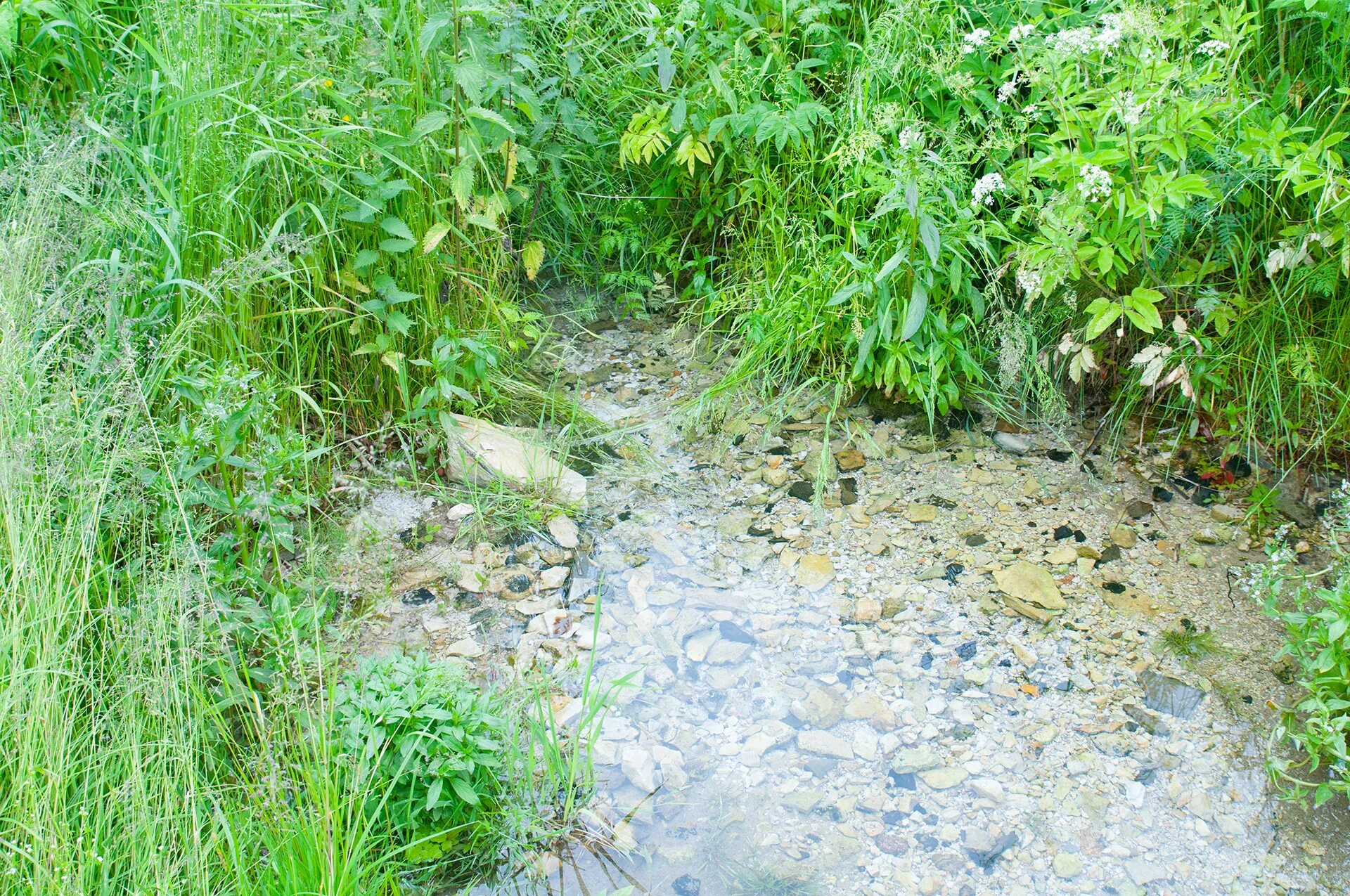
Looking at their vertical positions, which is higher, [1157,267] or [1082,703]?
[1157,267]

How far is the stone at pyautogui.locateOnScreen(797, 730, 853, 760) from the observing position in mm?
2088

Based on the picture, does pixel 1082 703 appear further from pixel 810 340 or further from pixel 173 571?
pixel 173 571

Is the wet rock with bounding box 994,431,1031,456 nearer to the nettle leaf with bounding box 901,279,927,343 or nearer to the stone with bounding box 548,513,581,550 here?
the nettle leaf with bounding box 901,279,927,343

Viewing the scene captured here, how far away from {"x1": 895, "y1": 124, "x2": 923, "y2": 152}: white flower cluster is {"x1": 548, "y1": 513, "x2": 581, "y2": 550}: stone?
Answer: 1345mm

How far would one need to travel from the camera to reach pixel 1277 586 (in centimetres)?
200

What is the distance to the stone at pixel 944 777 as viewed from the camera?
201cm

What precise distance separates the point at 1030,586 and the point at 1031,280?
0.77m

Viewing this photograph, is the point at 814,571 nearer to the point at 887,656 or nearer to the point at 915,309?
the point at 887,656

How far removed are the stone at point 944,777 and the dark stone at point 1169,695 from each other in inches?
18.9

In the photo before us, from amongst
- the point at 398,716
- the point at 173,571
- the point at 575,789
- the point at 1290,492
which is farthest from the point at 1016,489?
the point at 173,571

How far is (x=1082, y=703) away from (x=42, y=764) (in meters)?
2.01

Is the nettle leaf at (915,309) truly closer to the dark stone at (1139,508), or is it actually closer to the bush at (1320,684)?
the dark stone at (1139,508)

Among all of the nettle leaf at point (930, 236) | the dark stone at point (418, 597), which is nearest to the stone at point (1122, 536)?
the nettle leaf at point (930, 236)

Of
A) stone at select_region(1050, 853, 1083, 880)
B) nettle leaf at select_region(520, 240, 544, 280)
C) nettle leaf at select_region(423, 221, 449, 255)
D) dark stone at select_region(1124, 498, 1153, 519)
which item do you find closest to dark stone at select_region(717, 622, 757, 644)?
stone at select_region(1050, 853, 1083, 880)
